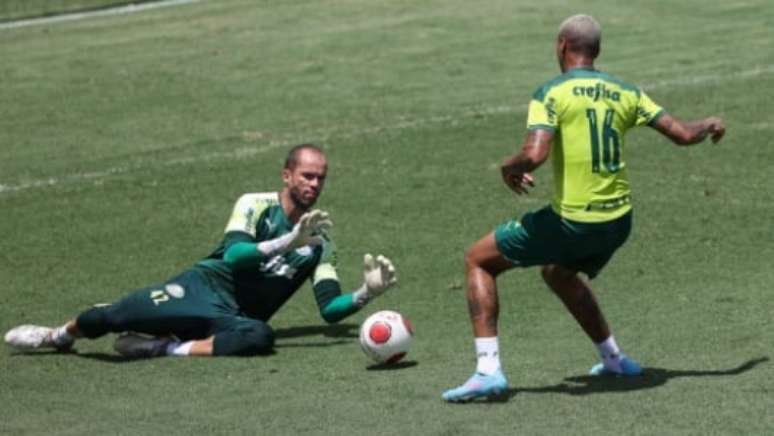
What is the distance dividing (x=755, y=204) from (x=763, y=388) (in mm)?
6504

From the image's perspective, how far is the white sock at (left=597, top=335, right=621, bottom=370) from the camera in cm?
1149

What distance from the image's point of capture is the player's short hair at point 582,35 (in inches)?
431

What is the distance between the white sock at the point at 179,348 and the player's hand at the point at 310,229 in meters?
1.05

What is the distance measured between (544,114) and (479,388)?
1554 mm

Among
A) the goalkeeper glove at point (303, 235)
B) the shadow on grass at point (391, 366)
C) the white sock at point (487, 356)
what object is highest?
the goalkeeper glove at point (303, 235)

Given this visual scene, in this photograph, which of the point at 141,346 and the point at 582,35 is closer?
the point at 582,35

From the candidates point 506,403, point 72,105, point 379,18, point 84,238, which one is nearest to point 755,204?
point 84,238

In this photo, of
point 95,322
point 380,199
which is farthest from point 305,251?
point 380,199

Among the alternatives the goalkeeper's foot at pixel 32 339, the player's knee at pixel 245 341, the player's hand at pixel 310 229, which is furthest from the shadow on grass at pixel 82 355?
the player's hand at pixel 310 229

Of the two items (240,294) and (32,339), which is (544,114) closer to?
(240,294)

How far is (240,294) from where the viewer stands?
1314cm

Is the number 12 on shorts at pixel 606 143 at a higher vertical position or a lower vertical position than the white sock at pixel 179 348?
higher

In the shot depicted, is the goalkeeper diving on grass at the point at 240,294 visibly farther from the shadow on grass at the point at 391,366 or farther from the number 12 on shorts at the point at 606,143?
the number 12 on shorts at the point at 606,143

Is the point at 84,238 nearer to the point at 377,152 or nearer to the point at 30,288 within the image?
the point at 30,288
